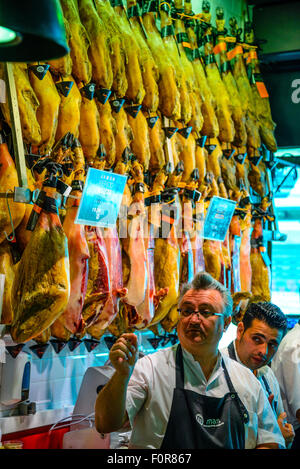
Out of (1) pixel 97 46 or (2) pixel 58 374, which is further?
(2) pixel 58 374

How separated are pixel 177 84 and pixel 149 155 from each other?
0.91 m

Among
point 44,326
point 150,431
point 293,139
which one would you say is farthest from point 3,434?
point 293,139

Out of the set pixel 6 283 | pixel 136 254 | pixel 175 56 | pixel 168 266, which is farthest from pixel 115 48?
pixel 6 283

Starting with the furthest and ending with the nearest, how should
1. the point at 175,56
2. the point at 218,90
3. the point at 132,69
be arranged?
1. the point at 218,90
2. the point at 175,56
3. the point at 132,69

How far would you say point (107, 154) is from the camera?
480 centimetres

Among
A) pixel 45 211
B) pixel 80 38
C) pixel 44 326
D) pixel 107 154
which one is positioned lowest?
pixel 44 326

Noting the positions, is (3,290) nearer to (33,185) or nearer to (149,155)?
(33,185)

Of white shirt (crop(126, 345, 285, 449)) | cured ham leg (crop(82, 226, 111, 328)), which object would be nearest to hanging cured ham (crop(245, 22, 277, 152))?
cured ham leg (crop(82, 226, 111, 328))

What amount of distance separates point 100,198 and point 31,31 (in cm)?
244

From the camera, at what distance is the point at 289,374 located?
4.91 metres

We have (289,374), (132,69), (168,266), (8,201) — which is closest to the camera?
(8,201)

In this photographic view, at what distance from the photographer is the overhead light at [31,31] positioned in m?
2.03

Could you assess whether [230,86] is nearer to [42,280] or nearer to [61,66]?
[61,66]
